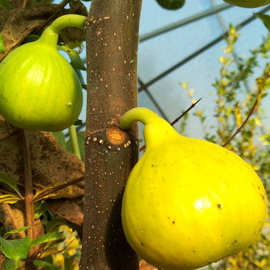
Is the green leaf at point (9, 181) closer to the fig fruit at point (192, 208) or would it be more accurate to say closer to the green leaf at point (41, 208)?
the green leaf at point (41, 208)

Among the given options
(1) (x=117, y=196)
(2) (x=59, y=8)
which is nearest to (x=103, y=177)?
(1) (x=117, y=196)

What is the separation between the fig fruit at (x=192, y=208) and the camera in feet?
1.04

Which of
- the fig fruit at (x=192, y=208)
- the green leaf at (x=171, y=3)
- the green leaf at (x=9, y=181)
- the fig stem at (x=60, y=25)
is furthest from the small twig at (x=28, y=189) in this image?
the green leaf at (x=171, y=3)

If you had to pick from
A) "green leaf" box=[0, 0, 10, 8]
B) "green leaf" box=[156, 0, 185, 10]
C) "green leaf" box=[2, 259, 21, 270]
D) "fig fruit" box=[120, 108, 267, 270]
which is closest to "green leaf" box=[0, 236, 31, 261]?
"green leaf" box=[2, 259, 21, 270]

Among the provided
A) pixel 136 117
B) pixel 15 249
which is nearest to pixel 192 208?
pixel 136 117

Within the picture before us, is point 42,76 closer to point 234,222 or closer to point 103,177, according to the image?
point 103,177

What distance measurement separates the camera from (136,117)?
1.30ft

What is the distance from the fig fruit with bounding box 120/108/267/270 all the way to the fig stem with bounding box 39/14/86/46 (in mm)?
254

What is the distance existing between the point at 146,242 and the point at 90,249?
0.33 ft

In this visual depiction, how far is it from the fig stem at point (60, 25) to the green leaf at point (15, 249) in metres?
0.29

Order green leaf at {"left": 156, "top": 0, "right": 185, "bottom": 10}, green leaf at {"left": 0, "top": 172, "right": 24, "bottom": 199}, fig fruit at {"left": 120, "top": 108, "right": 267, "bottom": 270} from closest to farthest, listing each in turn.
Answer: fig fruit at {"left": 120, "top": 108, "right": 267, "bottom": 270}, green leaf at {"left": 0, "top": 172, "right": 24, "bottom": 199}, green leaf at {"left": 156, "top": 0, "right": 185, "bottom": 10}

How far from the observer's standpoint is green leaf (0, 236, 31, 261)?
0.41 metres

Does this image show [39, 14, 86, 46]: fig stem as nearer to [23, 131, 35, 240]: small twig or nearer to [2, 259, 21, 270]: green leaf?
[23, 131, 35, 240]: small twig

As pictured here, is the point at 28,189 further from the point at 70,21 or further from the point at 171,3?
the point at 171,3
